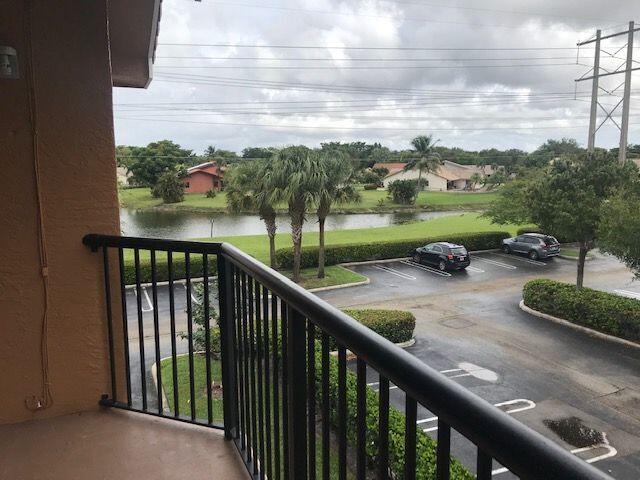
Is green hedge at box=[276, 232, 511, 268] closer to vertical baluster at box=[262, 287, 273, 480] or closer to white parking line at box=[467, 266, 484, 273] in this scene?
white parking line at box=[467, 266, 484, 273]

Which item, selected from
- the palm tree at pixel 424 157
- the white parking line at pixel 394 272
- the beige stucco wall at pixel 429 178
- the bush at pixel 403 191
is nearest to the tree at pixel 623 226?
the white parking line at pixel 394 272

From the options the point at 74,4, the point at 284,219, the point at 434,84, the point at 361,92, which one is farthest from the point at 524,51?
the point at 74,4

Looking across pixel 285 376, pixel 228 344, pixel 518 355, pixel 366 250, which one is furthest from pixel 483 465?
pixel 366 250

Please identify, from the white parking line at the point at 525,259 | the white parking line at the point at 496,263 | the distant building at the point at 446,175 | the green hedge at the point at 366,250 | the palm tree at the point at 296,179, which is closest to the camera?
the palm tree at the point at 296,179

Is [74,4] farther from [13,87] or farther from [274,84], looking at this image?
[274,84]

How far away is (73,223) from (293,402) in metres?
1.36

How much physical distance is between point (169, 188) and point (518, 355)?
770 inches

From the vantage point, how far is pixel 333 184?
1449 cm

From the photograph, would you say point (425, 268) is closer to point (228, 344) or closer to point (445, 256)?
point (445, 256)

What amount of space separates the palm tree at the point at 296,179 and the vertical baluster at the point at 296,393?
1290cm

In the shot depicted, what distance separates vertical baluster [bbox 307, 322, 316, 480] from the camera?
37.8 inches

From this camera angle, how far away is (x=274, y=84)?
174 feet

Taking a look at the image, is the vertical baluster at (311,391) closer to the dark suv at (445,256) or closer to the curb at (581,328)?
the curb at (581,328)

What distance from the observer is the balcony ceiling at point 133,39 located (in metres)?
2.58
